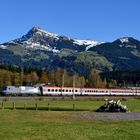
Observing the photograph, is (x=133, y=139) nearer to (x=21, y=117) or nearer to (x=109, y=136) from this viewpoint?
(x=109, y=136)

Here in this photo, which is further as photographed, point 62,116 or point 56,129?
point 62,116

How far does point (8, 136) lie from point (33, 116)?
15727mm

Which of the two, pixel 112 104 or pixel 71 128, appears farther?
pixel 112 104

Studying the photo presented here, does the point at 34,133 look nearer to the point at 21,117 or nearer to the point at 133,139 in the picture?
the point at 133,139

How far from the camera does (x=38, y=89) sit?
143 m

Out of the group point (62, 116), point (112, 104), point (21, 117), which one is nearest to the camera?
point (21, 117)

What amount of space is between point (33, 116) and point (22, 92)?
103 metres

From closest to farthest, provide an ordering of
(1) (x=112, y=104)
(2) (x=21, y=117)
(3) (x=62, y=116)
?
(2) (x=21, y=117), (3) (x=62, y=116), (1) (x=112, y=104)

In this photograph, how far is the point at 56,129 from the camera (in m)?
30.1

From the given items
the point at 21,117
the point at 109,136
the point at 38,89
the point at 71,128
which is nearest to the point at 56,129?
the point at 71,128

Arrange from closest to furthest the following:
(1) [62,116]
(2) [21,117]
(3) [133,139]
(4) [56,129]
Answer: (3) [133,139], (4) [56,129], (2) [21,117], (1) [62,116]

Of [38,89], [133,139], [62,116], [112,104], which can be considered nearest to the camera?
[133,139]

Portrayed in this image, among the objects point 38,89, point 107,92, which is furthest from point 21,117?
point 107,92

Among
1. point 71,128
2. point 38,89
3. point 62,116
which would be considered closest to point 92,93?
point 38,89
